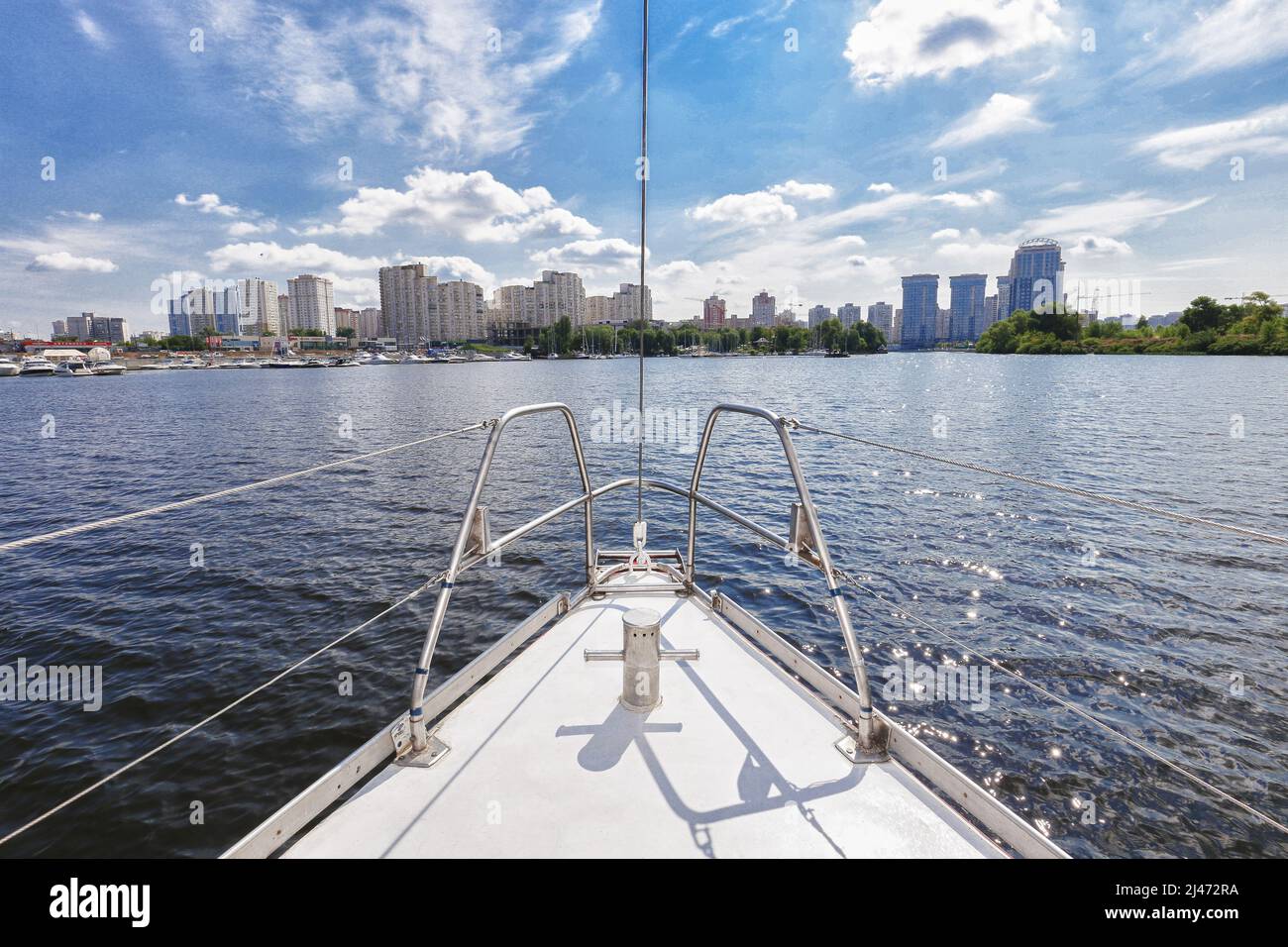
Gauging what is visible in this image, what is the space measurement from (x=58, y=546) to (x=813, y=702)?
18.5m

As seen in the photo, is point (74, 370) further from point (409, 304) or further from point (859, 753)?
point (859, 753)

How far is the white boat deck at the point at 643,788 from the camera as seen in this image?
8.59 ft

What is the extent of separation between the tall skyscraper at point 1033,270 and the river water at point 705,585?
174 metres

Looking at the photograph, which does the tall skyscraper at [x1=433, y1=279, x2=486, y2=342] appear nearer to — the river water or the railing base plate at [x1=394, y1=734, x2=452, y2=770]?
the river water

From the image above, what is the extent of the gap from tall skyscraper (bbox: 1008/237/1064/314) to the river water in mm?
174382

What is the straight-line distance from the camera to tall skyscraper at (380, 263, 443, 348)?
185 metres

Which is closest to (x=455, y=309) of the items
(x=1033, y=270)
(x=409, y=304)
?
(x=409, y=304)

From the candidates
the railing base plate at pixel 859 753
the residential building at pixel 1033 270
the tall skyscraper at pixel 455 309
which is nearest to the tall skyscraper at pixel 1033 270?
the residential building at pixel 1033 270

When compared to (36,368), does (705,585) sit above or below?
below

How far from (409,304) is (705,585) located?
654 ft

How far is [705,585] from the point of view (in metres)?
11.5

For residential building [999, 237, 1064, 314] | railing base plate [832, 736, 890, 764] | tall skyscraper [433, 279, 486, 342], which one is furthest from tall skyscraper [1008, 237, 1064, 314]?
railing base plate [832, 736, 890, 764]

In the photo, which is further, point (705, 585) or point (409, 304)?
point (409, 304)

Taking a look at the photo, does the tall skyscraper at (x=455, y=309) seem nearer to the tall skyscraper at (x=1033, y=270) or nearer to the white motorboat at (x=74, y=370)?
the white motorboat at (x=74, y=370)
